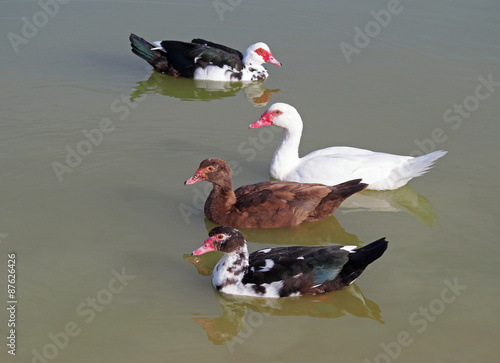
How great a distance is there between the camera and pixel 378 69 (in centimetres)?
1268

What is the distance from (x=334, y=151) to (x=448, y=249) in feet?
6.56

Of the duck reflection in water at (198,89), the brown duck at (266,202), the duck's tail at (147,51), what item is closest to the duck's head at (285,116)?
the brown duck at (266,202)

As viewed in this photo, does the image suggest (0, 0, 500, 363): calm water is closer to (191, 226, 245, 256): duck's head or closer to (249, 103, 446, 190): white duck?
(249, 103, 446, 190): white duck

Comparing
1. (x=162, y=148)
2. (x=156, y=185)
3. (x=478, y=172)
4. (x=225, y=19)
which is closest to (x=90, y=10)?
(x=225, y=19)

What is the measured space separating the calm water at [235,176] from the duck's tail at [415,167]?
0.29m

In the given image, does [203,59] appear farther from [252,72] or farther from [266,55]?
[266,55]

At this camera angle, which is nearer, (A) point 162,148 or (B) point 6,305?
(B) point 6,305

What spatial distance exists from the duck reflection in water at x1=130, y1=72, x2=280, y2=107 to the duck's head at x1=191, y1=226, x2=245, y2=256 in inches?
194

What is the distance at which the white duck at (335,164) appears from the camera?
28.9ft

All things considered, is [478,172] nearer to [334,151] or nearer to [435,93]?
[334,151]

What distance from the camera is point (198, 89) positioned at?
12133 millimetres

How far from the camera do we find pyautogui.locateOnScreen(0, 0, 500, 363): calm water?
650cm

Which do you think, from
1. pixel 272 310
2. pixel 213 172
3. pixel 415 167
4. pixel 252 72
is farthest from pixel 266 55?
pixel 272 310

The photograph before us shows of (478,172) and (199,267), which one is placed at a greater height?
(478,172)
